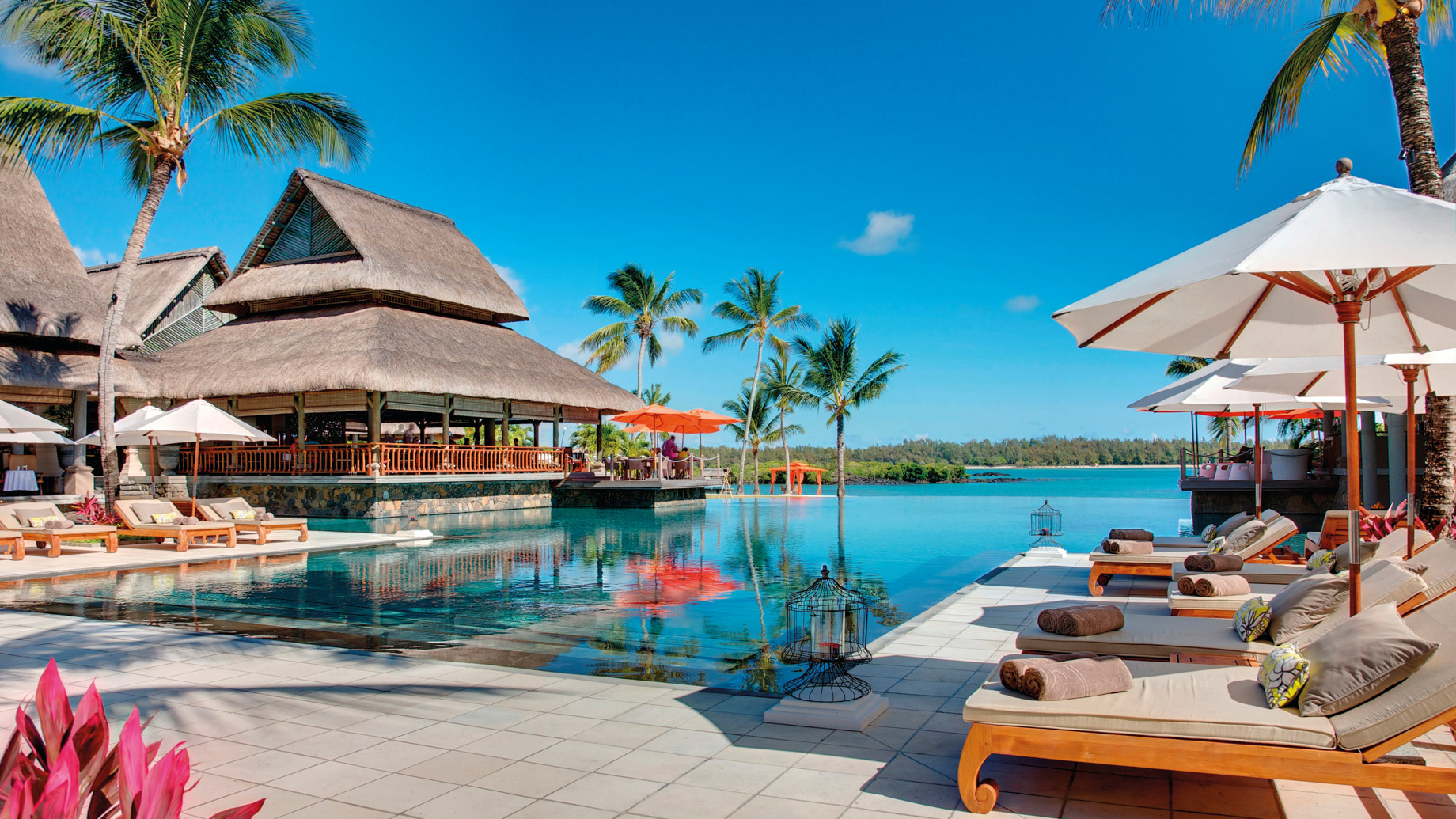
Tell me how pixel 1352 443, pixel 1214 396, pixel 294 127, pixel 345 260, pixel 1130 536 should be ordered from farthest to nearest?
1. pixel 345 260
2. pixel 294 127
3. pixel 1130 536
4. pixel 1214 396
5. pixel 1352 443

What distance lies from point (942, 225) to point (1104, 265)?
7.54 metres

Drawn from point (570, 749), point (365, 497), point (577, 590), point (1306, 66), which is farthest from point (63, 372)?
point (1306, 66)

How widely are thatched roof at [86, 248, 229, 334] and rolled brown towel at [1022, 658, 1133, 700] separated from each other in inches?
1032

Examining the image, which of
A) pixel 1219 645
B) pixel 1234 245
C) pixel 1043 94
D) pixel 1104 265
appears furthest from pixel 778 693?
pixel 1104 265

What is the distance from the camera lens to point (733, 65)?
3194cm

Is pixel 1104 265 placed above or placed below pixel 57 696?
above

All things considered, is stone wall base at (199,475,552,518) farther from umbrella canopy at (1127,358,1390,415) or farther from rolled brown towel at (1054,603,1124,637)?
rolled brown towel at (1054,603,1124,637)

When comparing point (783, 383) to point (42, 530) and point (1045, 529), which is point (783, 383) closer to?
point (1045, 529)

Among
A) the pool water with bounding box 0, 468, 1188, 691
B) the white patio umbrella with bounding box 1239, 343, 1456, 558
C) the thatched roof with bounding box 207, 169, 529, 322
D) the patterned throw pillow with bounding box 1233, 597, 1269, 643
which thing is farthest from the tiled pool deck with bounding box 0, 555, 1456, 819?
the thatched roof with bounding box 207, 169, 529, 322

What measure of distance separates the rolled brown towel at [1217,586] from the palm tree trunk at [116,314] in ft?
44.9

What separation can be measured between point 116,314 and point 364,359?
190 inches

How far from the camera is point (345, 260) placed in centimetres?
2183

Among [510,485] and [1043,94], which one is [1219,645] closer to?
[510,485]

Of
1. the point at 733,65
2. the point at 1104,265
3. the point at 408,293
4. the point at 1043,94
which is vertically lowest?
the point at 408,293
